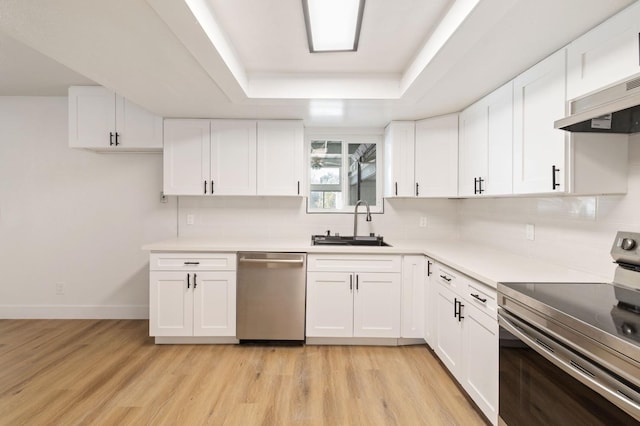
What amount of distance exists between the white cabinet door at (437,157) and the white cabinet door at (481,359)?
1.35m

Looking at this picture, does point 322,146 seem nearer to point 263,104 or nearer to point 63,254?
point 263,104

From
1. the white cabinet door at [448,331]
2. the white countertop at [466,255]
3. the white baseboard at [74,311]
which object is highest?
the white countertop at [466,255]

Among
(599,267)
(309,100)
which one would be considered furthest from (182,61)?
(599,267)

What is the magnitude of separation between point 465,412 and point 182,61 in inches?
112

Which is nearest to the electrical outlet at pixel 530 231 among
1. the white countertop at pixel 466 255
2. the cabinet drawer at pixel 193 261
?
the white countertop at pixel 466 255

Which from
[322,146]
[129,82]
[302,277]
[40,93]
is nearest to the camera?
[129,82]

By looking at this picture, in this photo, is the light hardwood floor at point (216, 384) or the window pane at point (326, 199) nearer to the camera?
the light hardwood floor at point (216, 384)

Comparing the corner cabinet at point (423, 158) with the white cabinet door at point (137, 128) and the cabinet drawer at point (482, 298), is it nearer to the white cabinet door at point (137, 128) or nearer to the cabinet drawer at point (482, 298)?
the cabinet drawer at point (482, 298)

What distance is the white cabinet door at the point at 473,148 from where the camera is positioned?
7.68 feet

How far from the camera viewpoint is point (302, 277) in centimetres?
262

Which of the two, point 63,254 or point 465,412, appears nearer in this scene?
point 465,412

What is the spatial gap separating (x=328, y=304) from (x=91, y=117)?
294 centimetres

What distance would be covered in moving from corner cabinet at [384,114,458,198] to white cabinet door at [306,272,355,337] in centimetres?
106

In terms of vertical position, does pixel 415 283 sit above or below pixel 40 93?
below
